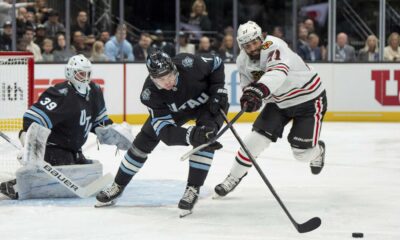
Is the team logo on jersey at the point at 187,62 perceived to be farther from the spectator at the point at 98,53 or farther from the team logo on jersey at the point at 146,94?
the spectator at the point at 98,53

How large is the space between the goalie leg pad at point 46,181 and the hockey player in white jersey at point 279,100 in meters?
0.70

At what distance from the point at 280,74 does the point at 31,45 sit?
5136 mm

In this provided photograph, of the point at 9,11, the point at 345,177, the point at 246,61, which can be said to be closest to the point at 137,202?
the point at 246,61

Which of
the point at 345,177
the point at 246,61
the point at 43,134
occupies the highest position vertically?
the point at 246,61

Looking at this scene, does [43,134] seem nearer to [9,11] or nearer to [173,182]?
[173,182]

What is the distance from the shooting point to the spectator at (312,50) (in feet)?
31.9

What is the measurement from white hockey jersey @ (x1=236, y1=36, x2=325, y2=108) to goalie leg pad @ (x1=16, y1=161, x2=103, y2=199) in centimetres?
95

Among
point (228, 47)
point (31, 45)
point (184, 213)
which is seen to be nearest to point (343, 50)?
point (228, 47)

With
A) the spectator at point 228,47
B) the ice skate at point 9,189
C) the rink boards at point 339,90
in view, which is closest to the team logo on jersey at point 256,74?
the ice skate at point 9,189

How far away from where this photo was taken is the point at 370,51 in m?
9.66

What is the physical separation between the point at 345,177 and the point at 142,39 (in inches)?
169

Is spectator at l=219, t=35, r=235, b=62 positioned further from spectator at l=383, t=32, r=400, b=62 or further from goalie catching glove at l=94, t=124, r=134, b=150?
goalie catching glove at l=94, t=124, r=134, b=150

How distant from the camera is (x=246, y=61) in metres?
4.70

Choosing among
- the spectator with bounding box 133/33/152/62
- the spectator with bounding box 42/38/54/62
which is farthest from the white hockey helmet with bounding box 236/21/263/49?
the spectator with bounding box 133/33/152/62
